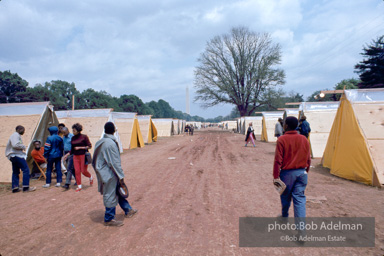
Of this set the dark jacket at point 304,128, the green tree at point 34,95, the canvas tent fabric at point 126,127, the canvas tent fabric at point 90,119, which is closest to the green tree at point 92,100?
the green tree at point 34,95

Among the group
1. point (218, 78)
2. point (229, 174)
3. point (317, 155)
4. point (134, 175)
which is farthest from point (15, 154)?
point (218, 78)

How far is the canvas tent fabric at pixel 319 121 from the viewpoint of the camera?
1110cm

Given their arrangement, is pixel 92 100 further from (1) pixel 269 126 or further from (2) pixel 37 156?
(2) pixel 37 156

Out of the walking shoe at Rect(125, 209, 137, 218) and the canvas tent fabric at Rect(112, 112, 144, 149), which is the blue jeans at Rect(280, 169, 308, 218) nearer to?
the walking shoe at Rect(125, 209, 137, 218)

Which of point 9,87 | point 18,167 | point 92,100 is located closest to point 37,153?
point 18,167

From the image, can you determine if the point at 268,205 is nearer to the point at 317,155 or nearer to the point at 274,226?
the point at 274,226

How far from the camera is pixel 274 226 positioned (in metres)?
3.81

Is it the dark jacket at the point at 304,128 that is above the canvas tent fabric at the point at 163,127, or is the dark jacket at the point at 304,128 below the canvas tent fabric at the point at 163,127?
above

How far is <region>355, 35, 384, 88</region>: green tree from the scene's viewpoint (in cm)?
2531

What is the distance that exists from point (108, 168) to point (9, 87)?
50.3 m

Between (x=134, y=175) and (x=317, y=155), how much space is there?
904 centimetres

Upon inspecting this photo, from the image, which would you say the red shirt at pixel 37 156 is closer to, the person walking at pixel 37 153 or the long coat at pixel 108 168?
the person walking at pixel 37 153

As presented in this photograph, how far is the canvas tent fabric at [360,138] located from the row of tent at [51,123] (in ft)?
34.4

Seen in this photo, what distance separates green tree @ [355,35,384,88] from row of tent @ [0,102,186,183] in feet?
87.4
